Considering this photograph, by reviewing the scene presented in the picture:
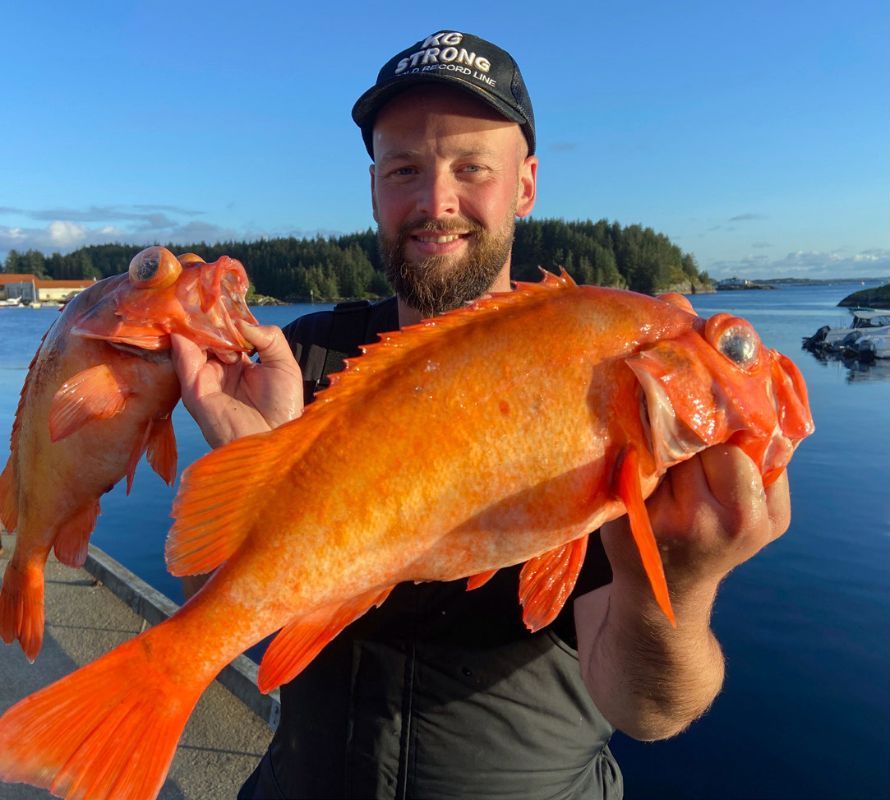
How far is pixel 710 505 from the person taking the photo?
67.6 inches

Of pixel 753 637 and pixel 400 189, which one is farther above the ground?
pixel 400 189

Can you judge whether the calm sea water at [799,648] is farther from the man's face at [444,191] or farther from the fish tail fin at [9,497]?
the fish tail fin at [9,497]

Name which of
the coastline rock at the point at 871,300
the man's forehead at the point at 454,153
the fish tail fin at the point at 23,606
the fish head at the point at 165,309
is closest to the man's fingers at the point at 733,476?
the fish head at the point at 165,309

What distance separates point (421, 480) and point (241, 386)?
1.19m

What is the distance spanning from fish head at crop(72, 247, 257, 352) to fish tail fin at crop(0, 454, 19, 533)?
77cm

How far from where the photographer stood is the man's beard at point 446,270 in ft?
10.5

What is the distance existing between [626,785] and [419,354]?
7098mm

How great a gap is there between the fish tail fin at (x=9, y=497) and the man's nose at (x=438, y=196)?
212 cm

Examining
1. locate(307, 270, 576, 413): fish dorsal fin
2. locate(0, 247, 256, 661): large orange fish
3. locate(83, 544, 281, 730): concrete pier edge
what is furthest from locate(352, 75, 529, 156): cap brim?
locate(83, 544, 281, 730): concrete pier edge

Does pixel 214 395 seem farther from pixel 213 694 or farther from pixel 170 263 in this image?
pixel 213 694

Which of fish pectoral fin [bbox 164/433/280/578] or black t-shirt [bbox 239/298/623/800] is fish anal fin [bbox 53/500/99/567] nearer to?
black t-shirt [bbox 239/298/623/800]

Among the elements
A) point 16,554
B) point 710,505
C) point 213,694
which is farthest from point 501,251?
point 213,694

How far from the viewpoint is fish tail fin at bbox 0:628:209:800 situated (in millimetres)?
1459

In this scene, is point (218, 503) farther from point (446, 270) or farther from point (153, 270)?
point (446, 270)
